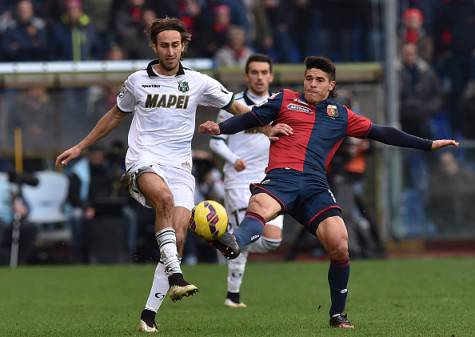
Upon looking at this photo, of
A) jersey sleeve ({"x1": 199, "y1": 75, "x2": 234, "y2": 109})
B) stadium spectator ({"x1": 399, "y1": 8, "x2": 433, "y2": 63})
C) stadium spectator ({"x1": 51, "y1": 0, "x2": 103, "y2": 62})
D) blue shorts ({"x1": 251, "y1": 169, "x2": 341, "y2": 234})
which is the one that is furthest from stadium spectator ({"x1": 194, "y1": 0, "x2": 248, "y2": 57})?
blue shorts ({"x1": 251, "y1": 169, "x2": 341, "y2": 234})

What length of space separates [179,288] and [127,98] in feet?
5.81

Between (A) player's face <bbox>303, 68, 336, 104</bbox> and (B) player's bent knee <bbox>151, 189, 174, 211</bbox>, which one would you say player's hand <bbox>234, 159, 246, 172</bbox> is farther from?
(B) player's bent knee <bbox>151, 189, 174, 211</bbox>

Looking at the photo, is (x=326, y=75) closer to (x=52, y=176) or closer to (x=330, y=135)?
(x=330, y=135)

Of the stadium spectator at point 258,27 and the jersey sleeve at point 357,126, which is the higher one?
the stadium spectator at point 258,27

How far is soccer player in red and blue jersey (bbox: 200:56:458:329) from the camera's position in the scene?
9.02 metres

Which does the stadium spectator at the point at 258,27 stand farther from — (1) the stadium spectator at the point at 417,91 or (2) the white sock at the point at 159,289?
(2) the white sock at the point at 159,289

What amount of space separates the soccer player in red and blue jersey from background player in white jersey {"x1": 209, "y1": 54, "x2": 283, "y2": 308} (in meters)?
2.64

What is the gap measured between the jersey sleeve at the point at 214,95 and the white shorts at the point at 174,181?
2.08 feet

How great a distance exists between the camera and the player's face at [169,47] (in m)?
9.18

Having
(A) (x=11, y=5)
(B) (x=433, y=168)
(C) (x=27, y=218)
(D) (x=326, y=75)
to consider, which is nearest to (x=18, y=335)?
(D) (x=326, y=75)

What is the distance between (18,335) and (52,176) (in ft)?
35.5

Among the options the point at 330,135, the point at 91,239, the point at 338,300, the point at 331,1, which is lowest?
the point at 91,239

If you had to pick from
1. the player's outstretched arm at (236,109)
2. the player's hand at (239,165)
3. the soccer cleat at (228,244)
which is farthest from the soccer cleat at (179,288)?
the player's hand at (239,165)

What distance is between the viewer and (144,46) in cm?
2092
